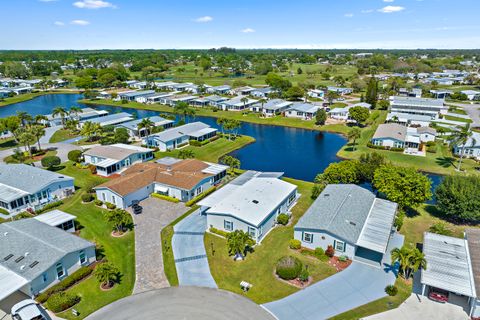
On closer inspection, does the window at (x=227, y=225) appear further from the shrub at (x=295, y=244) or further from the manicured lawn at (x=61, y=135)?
the manicured lawn at (x=61, y=135)

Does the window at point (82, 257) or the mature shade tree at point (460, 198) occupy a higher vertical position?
the mature shade tree at point (460, 198)

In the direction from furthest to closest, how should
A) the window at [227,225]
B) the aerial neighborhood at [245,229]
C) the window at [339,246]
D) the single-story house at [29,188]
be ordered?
1. the single-story house at [29,188]
2. the window at [227,225]
3. the window at [339,246]
4. the aerial neighborhood at [245,229]

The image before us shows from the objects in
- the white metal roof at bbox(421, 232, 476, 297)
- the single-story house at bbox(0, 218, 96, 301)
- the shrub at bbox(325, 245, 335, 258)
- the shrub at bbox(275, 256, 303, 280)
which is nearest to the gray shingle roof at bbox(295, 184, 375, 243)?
the shrub at bbox(325, 245, 335, 258)

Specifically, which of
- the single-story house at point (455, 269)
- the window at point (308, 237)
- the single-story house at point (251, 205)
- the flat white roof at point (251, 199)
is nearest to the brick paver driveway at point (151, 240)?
the single-story house at point (251, 205)

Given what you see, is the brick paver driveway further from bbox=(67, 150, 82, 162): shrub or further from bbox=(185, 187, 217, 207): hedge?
bbox=(67, 150, 82, 162): shrub

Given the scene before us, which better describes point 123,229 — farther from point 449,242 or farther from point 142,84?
point 142,84

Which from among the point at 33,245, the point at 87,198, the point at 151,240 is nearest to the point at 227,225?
the point at 151,240
